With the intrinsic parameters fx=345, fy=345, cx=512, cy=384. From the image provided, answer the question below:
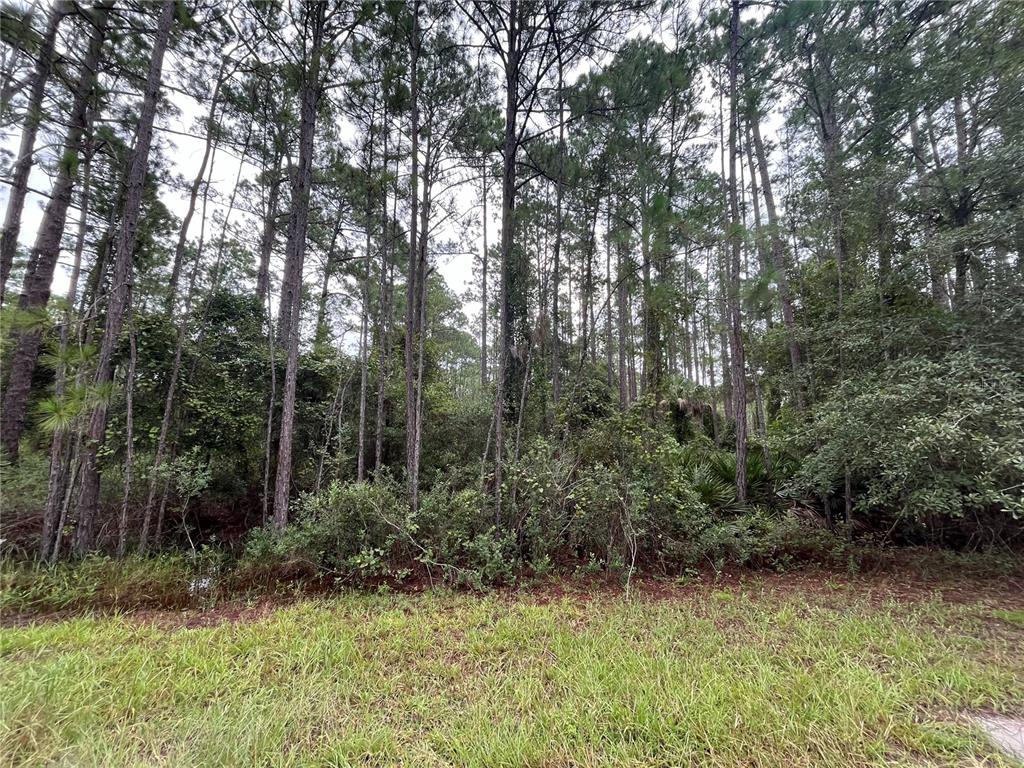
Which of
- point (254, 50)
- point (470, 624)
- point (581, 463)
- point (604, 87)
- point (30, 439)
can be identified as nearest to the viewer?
point (470, 624)

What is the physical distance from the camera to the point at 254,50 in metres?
4.93

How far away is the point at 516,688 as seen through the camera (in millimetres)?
2045

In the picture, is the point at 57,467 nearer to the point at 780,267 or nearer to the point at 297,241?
the point at 297,241

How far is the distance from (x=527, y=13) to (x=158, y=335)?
6.95 meters

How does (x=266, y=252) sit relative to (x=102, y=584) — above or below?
above

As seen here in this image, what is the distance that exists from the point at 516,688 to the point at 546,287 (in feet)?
21.5

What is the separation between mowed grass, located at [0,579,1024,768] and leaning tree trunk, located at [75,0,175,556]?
215 centimetres

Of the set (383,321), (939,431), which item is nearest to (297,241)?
(383,321)

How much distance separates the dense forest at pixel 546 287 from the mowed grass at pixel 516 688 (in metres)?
1.19

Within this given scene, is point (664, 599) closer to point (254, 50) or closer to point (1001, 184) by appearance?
point (1001, 184)

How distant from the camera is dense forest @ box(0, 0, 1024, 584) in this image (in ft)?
11.9

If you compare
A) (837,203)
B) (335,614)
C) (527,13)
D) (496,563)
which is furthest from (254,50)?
(837,203)

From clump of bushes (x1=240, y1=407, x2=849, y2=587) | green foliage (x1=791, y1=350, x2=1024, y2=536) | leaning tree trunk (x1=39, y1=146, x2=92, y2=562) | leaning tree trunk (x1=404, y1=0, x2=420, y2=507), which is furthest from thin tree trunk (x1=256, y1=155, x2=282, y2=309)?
green foliage (x1=791, y1=350, x2=1024, y2=536)

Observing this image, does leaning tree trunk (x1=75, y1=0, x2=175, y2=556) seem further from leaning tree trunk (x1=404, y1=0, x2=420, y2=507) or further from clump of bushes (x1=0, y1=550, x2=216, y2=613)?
leaning tree trunk (x1=404, y1=0, x2=420, y2=507)
